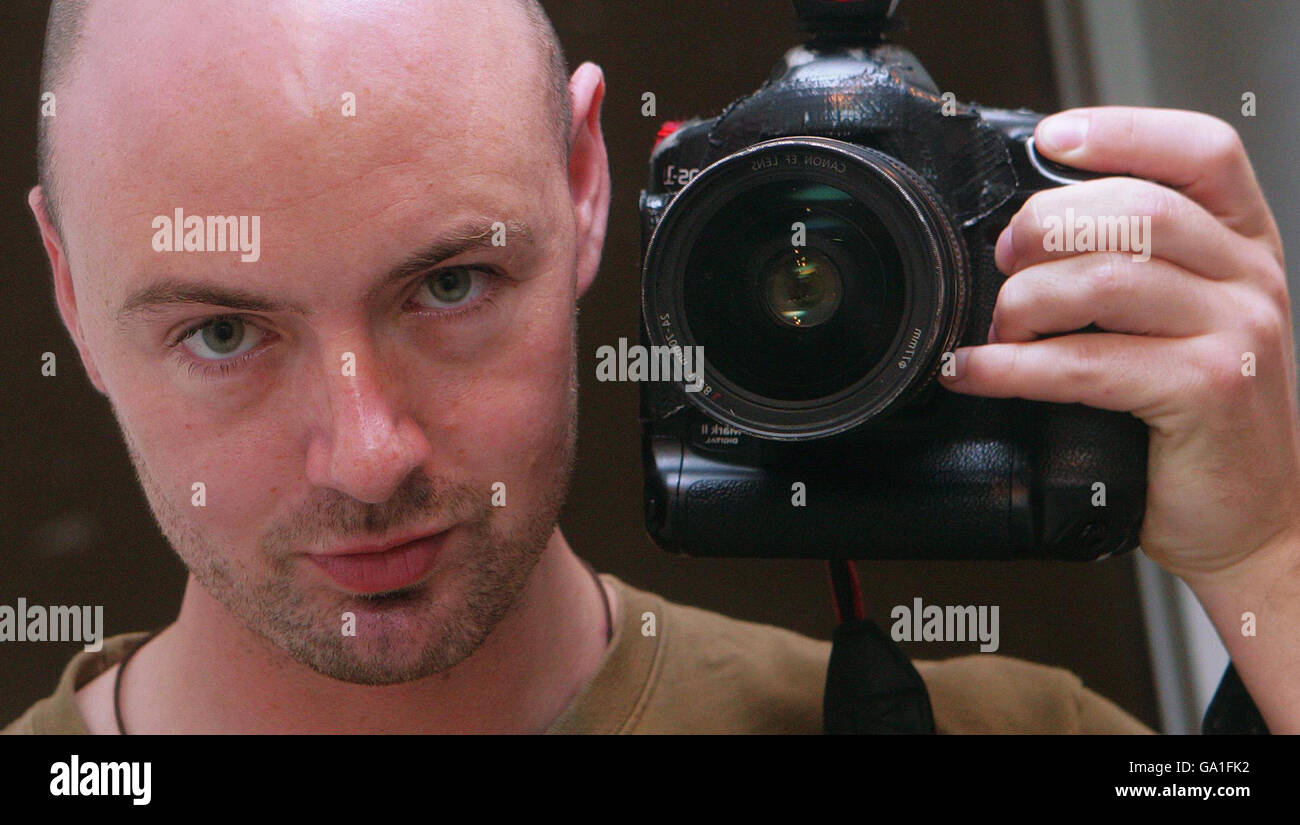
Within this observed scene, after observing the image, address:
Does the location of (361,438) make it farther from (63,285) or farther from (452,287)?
(63,285)

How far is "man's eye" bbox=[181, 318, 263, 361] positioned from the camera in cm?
53

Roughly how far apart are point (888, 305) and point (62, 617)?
53 centimetres

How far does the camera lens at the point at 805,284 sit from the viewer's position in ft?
1.66

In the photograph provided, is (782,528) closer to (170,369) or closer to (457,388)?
(457,388)

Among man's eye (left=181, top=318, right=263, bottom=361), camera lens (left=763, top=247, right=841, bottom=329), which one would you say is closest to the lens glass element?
camera lens (left=763, top=247, right=841, bottom=329)

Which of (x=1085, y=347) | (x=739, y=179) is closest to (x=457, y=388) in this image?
(x=739, y=179)

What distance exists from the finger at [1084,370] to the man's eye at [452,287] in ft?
0.76

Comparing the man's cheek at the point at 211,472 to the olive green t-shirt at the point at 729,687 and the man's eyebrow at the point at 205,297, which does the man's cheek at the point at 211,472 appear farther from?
the olive green t-shirt at the point at 729,687

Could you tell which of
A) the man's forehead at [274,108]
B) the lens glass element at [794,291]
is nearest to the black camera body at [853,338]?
the lens glass element at [794,291]

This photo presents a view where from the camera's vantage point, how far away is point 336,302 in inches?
20.1

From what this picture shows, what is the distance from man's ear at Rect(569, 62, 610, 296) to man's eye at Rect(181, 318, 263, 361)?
0.59 ft

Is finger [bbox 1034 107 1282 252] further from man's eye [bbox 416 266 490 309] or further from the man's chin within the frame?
the man's chin

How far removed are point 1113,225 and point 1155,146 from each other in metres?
0.05

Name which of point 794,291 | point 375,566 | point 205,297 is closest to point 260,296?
point 205,297
